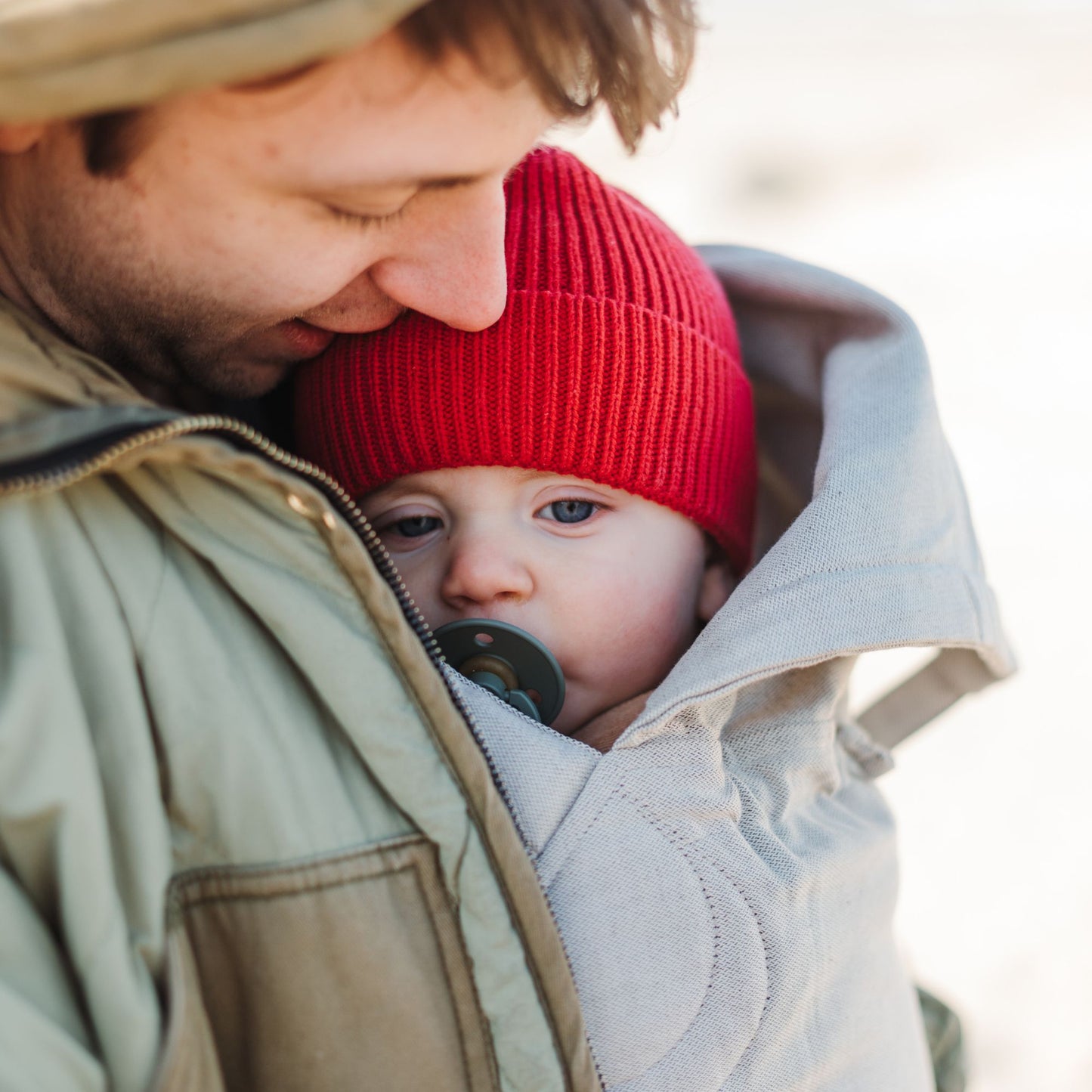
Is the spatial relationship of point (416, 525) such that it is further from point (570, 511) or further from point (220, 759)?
point (220, 759)

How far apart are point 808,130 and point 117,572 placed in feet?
26.3

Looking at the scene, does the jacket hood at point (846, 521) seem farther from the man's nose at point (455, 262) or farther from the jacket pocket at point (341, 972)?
the man's nose at point (455, 262)

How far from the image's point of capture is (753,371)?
1.98 metres

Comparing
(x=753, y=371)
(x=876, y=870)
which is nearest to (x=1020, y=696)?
(x=753, y=371)

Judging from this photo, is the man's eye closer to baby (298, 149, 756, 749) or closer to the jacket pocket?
baby (298, 149, 756, 749)

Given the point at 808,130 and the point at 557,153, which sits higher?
the point at 557,153

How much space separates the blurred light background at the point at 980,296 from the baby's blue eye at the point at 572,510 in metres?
0.48

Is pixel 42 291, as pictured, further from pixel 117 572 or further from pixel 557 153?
pixel 557 153

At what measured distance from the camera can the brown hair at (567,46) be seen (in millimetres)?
1092

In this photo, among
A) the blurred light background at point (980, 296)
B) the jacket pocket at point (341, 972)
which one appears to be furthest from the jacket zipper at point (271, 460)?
the blurred light background at point (980, 296)

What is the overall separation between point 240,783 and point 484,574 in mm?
541

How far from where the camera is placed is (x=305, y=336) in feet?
4.94

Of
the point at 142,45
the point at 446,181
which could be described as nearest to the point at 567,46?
the point at 446,181

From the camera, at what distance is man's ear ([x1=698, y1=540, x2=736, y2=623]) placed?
1761 millimetres
